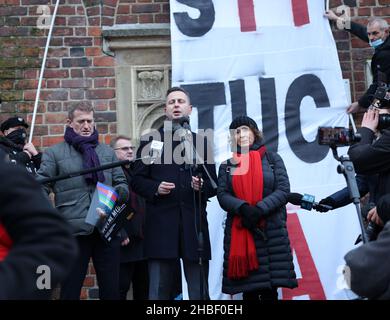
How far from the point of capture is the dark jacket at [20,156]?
5.70 metres

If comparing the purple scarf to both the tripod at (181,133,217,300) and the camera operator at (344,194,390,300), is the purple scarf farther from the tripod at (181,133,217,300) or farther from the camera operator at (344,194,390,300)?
the camera operator at (344,194,390,300)

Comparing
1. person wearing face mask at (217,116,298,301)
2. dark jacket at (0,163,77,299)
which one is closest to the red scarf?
person wearing face mask at (217,116,298,301)

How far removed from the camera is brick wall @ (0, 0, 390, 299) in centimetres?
684

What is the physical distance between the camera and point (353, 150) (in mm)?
4805

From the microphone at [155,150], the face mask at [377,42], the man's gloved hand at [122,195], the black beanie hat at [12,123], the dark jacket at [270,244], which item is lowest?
the dark jacket at [270,244]

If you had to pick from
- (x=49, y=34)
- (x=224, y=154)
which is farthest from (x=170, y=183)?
(x=49, y=34)

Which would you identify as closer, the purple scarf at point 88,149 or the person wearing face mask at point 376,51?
the purple scarf at point 88,149

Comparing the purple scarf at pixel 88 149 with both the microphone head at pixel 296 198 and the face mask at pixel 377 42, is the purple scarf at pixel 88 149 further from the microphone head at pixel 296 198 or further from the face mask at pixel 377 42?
the face mask at pixel 377 42

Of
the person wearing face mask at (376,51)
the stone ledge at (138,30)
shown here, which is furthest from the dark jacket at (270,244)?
the stone ledge at (138,30)

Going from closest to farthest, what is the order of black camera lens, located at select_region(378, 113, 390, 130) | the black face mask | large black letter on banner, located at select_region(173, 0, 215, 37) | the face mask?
1. black camera lens, located at select_region(378, 113, 390, 130)
2. the black face mask
3. the face mask
4. large black letter on banner, located at select_region(173, 0, 215, 37)

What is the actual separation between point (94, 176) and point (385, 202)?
214cm

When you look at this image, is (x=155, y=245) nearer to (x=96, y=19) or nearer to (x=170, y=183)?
(x=170, y=183)

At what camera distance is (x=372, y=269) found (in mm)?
2574

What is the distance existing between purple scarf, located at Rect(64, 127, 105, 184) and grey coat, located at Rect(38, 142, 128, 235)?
0.04m
